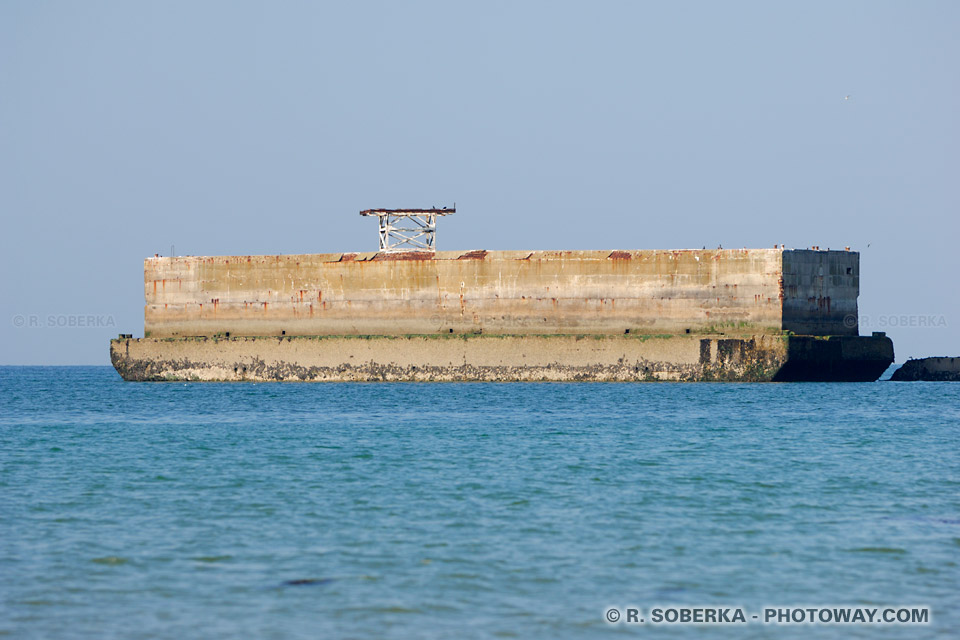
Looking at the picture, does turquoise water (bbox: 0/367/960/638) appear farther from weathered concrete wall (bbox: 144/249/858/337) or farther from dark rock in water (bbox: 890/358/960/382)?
dark rock in water (bbox: 890/358/960/382)

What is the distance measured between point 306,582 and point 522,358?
36.5 m

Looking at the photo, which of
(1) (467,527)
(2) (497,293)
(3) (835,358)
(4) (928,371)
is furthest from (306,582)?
(4) (928,371)

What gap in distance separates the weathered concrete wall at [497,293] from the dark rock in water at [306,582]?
116ft

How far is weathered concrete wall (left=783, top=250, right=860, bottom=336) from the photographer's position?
44750 millimetres

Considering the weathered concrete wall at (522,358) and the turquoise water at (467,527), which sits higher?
the weathered concrete wall at (522,358)

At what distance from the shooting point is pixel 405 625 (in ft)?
33.1

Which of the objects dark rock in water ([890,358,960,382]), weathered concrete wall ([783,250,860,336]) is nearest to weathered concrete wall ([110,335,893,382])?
weathered concrete wall ([783,250,860,336])

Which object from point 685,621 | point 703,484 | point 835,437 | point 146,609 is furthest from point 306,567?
point 835,437

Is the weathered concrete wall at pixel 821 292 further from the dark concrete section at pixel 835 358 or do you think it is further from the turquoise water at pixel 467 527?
the turquoise water at pixel 467 527

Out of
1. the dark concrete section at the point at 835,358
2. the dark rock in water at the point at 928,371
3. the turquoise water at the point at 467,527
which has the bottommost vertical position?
the dark rock in water at the point at 928,371

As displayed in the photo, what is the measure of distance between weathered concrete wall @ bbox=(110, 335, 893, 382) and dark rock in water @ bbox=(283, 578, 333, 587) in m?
34.8

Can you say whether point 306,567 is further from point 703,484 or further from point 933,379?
point 933,379

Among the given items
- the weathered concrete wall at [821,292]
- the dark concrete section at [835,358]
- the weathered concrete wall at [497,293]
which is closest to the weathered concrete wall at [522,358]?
the dark concrete section at [835,358]

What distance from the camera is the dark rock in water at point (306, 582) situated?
11352mm
